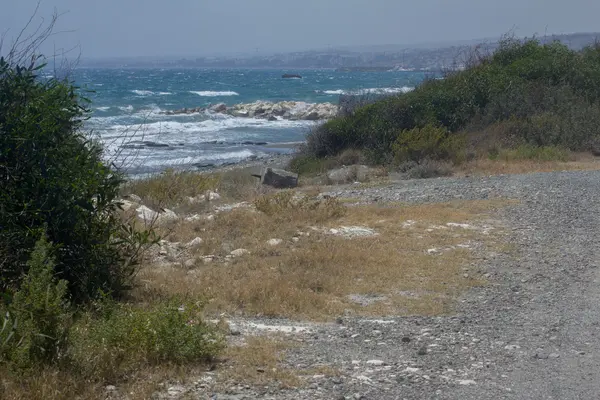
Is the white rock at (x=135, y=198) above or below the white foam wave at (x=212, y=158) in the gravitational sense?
above

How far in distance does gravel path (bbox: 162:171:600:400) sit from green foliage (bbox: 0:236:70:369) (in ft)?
3.32

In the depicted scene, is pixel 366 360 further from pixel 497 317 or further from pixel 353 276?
pixel 353 276

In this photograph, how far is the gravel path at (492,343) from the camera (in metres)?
5.06

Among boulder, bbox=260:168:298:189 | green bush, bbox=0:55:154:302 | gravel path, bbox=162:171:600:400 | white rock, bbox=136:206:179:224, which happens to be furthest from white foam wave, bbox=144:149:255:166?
green bush, bbox=0:55:154:302

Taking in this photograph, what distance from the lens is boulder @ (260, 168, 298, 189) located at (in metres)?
18.7

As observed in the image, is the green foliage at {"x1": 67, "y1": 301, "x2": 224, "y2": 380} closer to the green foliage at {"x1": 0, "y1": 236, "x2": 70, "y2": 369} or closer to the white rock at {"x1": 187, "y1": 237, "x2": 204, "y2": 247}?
the green foliage at {"x1": 0, "y1": 236, "x2": 70, "y2": 369}

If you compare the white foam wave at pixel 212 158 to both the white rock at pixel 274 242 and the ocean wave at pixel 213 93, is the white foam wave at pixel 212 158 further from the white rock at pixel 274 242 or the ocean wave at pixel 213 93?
the ocean wave at pixel 213 93

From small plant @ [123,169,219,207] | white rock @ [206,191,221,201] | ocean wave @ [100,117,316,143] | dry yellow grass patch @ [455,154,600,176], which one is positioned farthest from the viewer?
ocean wave @ [100,117,316,143]

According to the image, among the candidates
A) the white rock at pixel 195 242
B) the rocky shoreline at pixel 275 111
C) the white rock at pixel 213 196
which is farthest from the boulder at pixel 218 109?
the white rock at pixel 195 242

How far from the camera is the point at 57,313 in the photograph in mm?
4848

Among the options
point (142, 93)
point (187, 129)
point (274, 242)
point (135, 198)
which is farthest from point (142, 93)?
point (274, 242)

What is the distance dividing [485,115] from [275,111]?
3169 cm

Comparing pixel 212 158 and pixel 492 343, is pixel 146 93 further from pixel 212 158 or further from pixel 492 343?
pixel 492 343

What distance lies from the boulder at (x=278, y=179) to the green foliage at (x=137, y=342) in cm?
1304
